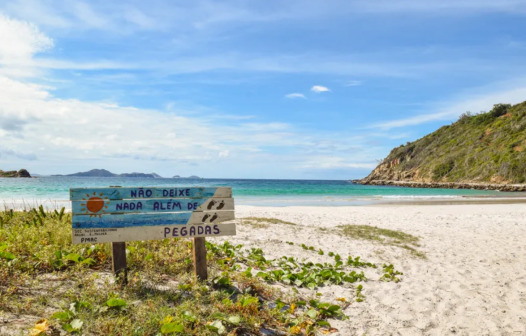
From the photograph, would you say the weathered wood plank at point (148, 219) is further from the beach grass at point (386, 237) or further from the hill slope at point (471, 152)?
the hill slope at point (471, 152)

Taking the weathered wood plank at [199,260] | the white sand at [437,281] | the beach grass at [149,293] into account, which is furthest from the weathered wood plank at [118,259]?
the white sand at [437,281]

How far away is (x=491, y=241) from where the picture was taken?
39.5ft

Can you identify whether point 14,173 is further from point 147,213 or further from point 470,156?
point 147,213

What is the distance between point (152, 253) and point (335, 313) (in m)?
3.50

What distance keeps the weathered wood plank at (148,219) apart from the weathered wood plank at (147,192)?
0.29 meters

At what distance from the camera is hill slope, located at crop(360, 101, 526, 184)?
206 ft

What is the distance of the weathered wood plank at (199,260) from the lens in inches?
233

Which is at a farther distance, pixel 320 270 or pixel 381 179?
pixel 381 179

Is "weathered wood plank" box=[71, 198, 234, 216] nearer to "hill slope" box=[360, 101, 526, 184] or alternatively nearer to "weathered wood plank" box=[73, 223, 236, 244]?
"weathered wood plank" box=[73, 223, 236, 244]

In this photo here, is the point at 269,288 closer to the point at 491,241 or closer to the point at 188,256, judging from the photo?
the point at 188,256

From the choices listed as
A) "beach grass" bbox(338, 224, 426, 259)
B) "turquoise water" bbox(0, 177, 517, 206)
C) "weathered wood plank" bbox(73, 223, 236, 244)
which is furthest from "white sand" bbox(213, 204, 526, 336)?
"turquoise water" bbox(0, 177, 517, 206)

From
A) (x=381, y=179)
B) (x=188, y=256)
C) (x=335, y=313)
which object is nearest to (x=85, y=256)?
(x=188, y=256)

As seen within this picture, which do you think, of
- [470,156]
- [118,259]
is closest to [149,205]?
[118,259]

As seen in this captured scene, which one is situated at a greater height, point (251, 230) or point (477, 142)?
point (477, 142)
